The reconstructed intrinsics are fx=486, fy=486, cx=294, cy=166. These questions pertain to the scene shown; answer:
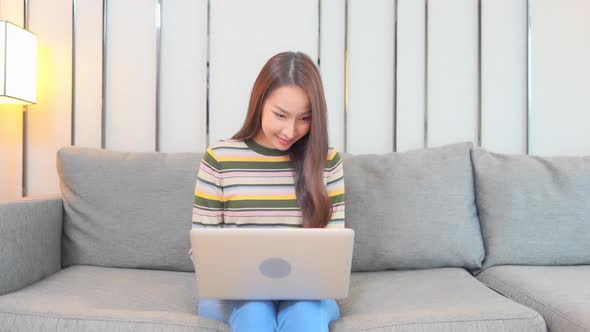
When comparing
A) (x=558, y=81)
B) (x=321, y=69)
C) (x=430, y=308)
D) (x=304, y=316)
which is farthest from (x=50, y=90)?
(x=558, y=81)

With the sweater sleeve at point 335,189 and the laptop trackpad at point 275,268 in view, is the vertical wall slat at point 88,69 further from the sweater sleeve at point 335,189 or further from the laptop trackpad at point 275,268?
the laptop trackpad at point 275,268

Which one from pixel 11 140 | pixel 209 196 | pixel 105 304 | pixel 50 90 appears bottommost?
pixel 105 304

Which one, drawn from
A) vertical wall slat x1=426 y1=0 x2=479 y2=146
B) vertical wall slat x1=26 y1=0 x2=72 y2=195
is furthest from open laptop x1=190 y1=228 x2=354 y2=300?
vertical wall slat x1=26 y1=0 x2=72 y2=195

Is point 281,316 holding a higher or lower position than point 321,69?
lower

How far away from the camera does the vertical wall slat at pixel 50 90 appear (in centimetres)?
190

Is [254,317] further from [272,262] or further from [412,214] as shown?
[412,214]

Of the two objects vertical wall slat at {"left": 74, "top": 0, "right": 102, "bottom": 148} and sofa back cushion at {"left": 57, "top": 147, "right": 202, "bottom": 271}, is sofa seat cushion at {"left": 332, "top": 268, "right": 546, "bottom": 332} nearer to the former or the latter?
sofa back cushion at {"left": 57, "top": 147, "right": 202, "bottom": 271}

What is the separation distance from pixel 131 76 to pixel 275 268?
1305 millimetres

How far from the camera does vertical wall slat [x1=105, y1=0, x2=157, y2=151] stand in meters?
1.90

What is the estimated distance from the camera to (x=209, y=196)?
123cm

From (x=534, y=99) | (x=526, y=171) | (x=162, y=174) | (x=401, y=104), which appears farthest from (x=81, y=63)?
(x=534, y=99)

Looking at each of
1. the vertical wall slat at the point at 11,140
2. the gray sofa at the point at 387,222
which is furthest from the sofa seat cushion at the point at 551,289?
the vertical wall slat at the point at 11,140

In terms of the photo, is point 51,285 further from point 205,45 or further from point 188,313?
point 205,45

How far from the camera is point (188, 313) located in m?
1.10
